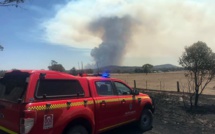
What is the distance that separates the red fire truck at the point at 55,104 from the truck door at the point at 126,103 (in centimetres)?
21

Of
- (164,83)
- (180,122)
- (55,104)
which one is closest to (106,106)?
(55,104)

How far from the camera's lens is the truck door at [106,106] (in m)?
6.64

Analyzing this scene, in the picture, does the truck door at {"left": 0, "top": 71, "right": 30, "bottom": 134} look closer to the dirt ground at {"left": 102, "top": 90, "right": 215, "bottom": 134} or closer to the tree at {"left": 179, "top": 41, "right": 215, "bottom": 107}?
A: the dirt ground at {"left": 102, "top": 90, "right": 215, "bottom": 134}

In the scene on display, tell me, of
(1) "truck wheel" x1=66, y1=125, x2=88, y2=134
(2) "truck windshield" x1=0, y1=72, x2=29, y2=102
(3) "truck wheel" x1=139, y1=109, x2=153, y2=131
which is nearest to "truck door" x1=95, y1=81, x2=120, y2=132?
(1) "truck wheel" x1=66, y1=125, x2=88, y2=134

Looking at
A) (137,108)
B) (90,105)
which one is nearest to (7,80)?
(90,105)

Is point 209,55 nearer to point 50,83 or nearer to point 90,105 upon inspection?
point 90,105

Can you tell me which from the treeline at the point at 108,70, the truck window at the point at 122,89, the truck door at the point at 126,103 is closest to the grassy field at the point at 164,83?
the treeline at the point at 108,70

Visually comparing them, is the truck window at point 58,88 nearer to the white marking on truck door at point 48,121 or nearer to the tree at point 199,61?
the white marking on truck door at point 48,121

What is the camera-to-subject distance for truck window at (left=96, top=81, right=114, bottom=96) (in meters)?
6.88

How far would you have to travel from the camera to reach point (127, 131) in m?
8.52

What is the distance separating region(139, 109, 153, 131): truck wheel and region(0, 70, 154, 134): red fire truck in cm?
148

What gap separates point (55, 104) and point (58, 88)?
42 cm

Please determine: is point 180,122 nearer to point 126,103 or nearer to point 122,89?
point 126,103

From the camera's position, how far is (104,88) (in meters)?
7.16
